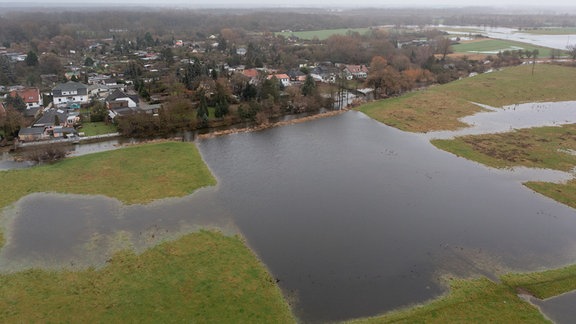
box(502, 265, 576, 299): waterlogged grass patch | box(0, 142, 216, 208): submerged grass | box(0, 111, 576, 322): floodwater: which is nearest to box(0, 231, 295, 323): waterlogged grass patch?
box(0, 111, 576, 322): floodwater

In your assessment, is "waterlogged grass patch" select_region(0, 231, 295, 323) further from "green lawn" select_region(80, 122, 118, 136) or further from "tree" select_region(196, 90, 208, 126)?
"tree" select_region(196, 90, 208, 126)

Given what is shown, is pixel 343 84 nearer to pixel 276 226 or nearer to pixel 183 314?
pixel 276 226

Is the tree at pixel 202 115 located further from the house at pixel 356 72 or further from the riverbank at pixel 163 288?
the house at pixel 356 72

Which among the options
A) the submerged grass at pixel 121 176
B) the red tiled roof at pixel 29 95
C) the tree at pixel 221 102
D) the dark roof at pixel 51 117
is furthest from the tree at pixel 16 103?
the tree at pixel 221 102

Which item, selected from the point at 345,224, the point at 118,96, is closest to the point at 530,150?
the point at 345,224

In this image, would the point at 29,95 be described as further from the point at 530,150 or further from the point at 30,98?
the point at 530,150
